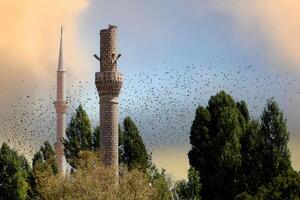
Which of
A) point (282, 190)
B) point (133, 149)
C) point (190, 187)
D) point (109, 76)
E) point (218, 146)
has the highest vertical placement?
point (109, 76)

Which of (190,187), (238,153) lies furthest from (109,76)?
(238,153)

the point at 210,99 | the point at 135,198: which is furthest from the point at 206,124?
the point at 135,198

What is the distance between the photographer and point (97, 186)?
3331 cm

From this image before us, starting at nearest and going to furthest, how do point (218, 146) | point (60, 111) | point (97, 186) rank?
point (97, 186) → point (218, 146) → point (60, 111)

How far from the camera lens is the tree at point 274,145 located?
4009 cm

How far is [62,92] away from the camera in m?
71.2

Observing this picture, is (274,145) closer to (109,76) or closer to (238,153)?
(238,153)

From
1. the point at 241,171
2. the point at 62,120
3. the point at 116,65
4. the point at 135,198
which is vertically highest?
the point at 62,120

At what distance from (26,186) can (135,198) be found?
19.0 metres

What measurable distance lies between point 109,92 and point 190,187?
8.60 meters

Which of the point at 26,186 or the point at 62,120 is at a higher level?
the point at 62,120

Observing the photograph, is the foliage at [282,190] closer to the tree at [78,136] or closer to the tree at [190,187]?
the tree at [190,187]

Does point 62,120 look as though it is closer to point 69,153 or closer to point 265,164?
point 69,153

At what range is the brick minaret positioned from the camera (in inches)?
1439
